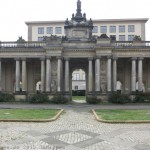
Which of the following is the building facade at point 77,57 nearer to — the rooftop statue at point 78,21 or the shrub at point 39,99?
the rooftop statue at point 78,21

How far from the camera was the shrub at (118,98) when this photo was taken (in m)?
31.0

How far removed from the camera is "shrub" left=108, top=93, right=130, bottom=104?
31.0 m

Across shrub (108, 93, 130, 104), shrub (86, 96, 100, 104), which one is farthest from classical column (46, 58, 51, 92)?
shrub (108, 93, 130, 104)

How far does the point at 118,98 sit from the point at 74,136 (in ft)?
69.1

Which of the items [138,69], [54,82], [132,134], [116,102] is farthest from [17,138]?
[138,69]

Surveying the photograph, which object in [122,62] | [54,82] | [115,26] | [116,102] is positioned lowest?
[116,102]

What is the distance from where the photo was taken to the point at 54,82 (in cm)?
3578

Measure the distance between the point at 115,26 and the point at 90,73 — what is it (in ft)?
141

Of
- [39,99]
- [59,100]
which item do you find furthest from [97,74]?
[39,99]

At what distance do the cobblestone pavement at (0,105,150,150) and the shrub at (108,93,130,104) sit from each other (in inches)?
678

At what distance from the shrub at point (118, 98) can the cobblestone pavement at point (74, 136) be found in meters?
17.2

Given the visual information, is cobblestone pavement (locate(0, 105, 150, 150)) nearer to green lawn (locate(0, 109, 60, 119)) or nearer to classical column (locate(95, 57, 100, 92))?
green lawn (locate(0, 109, 60, 119))

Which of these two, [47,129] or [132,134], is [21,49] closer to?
[47,129]

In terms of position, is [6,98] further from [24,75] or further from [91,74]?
[91,74]
